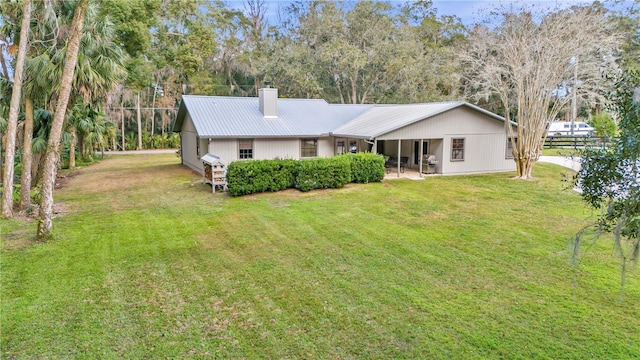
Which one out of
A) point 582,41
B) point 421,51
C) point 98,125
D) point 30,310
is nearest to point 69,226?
point 30,310

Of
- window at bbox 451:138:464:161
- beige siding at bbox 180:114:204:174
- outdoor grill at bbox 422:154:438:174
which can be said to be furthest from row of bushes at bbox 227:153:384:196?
beige siding at bbox 180:114:204:174

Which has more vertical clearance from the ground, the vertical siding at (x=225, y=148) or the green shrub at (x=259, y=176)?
the vertical siding at (x=225, y=148)

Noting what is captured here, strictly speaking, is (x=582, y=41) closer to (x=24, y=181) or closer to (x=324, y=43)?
(x=24, y=181)

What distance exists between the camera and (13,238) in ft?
27.1

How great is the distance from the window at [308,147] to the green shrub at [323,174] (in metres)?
4.65

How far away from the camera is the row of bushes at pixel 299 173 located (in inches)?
494

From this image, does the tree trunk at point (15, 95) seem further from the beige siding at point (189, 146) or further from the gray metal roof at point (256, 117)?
the beige siding at point (189, 146)

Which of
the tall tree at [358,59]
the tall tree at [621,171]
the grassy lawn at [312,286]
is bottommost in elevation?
the grassy lawn at [312,286]

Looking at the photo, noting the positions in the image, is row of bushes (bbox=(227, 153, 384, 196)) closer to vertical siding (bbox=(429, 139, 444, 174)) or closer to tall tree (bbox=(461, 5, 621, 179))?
vertical siding (bbox=(429, 139, 444, 174))

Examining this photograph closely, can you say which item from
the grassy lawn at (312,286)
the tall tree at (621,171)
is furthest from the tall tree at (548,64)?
the tall tree at (621,171)

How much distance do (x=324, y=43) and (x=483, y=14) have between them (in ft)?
49.9

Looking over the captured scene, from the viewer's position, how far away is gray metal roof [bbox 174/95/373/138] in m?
17.0

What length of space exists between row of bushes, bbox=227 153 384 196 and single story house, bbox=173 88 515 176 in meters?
1.57

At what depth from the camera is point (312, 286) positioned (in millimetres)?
6047
